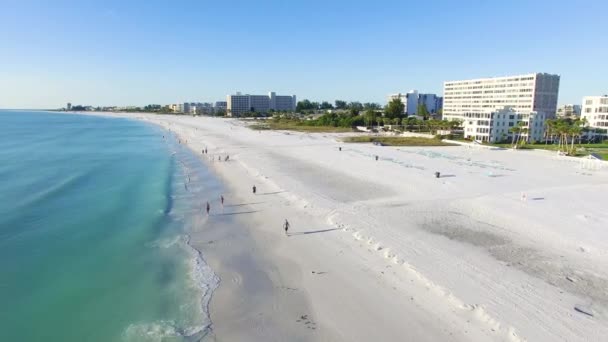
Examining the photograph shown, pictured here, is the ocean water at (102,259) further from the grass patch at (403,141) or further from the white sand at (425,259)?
the grass patch at (403,141)

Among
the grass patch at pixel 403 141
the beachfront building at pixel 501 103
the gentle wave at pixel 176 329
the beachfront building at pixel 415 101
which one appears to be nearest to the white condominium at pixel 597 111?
the beachfront building at pixel 501 103

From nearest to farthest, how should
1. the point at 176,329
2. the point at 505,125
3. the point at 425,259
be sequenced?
the point at 176,329, the point at 425,259, the point at 505,125

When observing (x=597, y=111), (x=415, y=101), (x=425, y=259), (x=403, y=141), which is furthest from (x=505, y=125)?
(x=415, y=101)

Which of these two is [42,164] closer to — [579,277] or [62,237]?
[62,237]

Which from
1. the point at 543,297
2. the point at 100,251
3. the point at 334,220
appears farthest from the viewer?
the point at 334,220

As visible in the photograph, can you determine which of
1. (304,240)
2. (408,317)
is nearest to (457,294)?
(408,317)

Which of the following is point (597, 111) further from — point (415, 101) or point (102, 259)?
point (415, 101)
